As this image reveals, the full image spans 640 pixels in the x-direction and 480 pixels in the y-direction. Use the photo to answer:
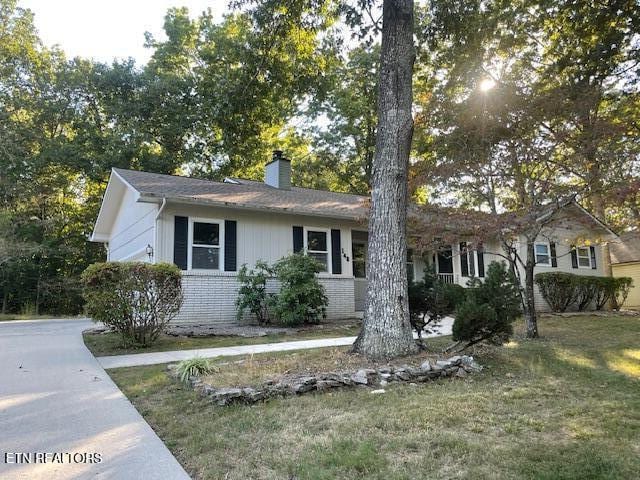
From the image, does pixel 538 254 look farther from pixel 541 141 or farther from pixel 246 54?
pixel 246 54

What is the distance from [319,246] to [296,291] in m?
2.75

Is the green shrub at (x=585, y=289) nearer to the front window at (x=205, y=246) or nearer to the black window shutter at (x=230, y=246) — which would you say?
the black window shutter at (x=230, y=246)

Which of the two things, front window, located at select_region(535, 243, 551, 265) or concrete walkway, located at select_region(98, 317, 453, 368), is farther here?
front window, located at select_region(535, 243, 551, 265)

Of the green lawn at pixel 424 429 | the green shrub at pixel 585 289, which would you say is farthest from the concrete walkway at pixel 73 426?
the green shrub at pixel 585 289

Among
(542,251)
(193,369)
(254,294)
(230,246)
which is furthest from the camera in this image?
(542,251)

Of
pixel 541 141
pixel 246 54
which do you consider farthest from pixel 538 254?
pixel 246 54

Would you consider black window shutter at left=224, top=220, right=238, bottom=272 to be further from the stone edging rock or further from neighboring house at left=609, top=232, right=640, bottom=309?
neighboring house at left=609, top=232, right=640, bottom=309

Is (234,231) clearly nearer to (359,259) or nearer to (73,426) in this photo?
(359,259)

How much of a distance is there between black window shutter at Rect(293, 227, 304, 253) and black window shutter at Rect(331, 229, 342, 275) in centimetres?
102

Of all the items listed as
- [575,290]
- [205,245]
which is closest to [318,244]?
[205,245]

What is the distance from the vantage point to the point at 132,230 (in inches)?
557

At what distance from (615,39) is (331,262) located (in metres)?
8.43

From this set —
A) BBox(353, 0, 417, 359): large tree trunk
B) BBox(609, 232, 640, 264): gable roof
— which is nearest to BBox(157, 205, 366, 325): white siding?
BBox(353, 0, 417, 359): large tree trunk

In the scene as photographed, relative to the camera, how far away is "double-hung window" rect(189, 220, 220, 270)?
11.4 m
